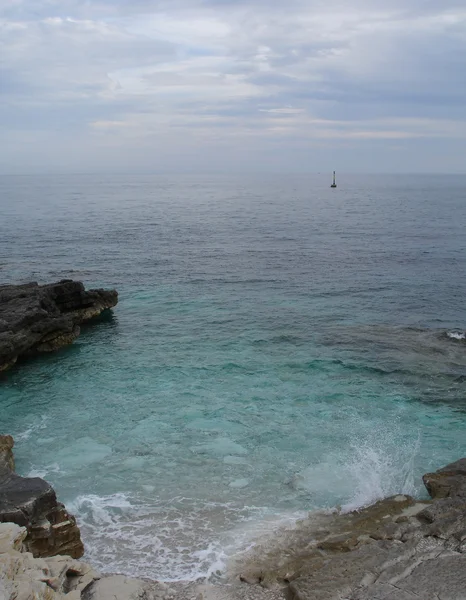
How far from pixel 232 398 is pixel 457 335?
16073 millimetres

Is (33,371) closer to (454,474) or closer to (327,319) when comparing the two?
(327,319)

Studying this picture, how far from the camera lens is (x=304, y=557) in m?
15.6

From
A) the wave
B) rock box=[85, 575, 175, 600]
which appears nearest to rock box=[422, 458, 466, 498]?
rock box=[85, 575, 175, 600]

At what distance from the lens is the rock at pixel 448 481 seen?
17.8 meters

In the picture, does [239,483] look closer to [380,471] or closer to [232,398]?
[380,471]

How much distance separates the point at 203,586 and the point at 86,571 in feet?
10.2

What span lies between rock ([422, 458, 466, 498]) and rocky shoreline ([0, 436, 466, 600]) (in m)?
0.04

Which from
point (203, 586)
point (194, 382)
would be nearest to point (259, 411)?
point (194, 382)

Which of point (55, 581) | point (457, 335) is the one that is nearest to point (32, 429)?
point (55, 581)

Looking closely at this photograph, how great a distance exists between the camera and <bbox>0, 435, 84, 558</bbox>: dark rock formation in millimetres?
15625

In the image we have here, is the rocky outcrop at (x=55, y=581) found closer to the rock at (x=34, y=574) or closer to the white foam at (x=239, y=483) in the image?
the rock at (x=34, y=574)

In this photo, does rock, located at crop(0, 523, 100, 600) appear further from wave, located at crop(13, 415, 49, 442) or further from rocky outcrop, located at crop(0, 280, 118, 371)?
rocky outcrop, located at crop(0, 280, 118, 371)

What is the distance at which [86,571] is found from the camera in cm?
1372

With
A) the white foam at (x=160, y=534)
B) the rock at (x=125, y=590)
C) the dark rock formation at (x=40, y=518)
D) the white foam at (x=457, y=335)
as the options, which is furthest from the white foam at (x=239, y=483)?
the white foam at (x=457, y=335)
